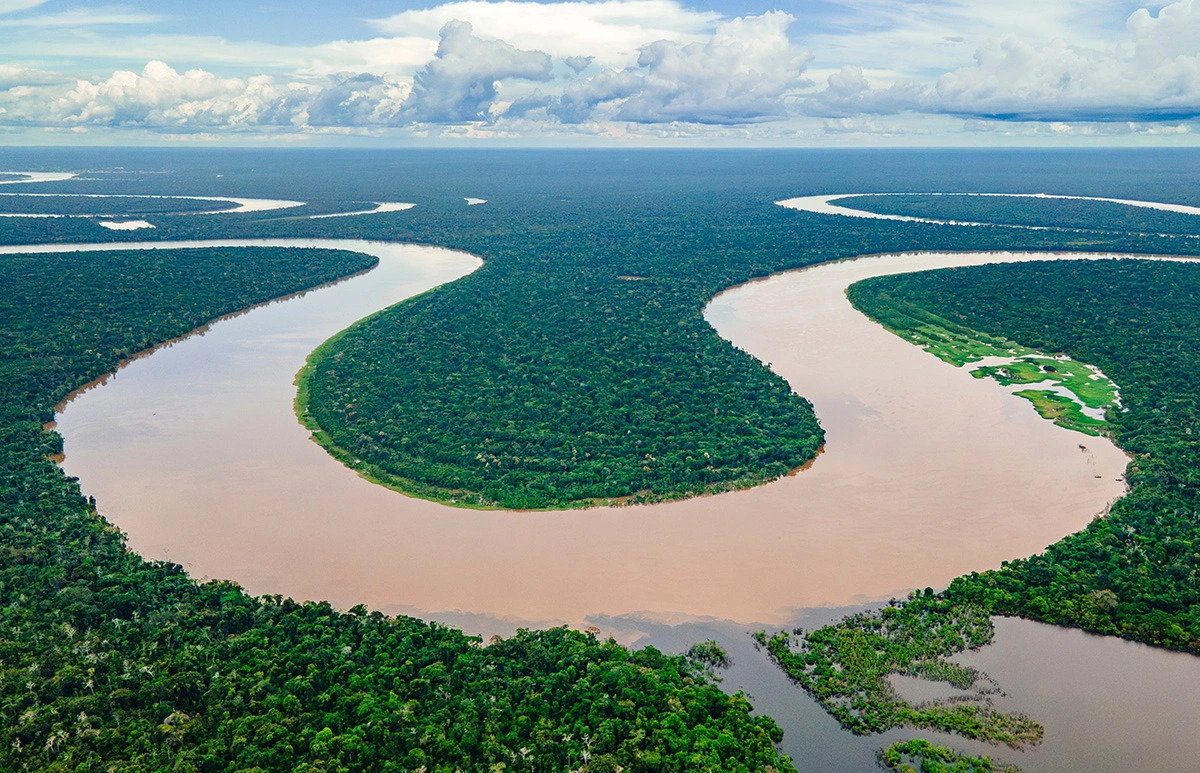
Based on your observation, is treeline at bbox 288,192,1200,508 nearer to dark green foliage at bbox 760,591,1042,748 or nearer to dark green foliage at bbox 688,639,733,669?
dark green foliage at bbox 688,639,733,669

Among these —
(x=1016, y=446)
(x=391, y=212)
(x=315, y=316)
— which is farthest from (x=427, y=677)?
(x=391, y=212)

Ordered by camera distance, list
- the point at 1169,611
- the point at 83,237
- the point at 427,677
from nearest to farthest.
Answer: the point at 427,677 < the point at 1169,611 < the point at 83,237

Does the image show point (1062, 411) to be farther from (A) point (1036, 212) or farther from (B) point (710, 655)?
(A) point (1036, 212)

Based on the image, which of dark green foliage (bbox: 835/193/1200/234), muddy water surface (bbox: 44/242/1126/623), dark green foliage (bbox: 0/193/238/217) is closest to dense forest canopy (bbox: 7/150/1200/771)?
muddy water surface (bbox: 44/242/1126/623)

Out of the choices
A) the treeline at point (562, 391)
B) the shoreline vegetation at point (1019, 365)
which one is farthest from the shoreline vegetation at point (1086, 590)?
the treeline at point (562, 391)

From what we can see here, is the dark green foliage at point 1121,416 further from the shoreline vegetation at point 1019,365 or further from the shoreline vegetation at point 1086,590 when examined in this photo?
the shoreline vegetation at point 1019,365

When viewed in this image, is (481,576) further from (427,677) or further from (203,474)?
(203,474)
